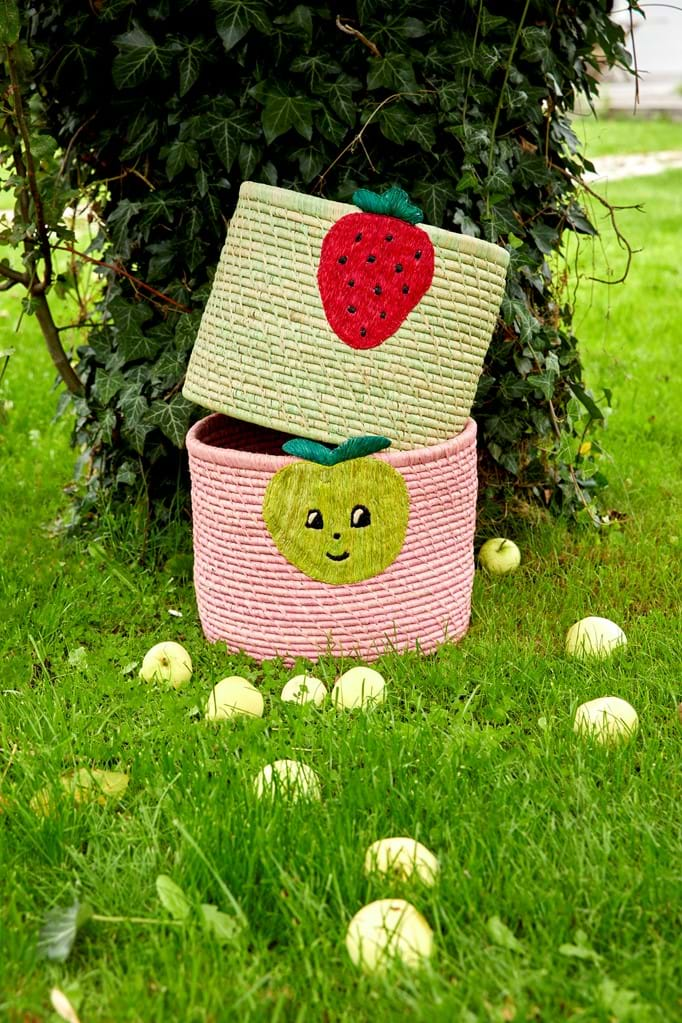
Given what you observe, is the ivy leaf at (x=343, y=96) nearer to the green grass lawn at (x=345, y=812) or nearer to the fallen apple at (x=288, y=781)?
the green grass lawn at (x=345, y=812)

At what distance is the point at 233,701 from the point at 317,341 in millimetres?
773

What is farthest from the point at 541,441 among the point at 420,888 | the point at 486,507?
the point at 420,888

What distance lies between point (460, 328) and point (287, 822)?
115cm

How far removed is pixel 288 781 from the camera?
1.79 metres

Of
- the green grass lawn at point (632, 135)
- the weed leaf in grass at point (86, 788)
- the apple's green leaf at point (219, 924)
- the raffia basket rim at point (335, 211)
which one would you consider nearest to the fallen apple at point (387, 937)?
the apple's green leaf at point (219, 924)

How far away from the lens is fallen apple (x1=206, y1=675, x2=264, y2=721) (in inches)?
84.1

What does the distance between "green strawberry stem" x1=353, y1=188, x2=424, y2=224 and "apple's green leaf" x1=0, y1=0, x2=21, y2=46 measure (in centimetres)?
81

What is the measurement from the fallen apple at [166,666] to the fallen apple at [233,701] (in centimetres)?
17

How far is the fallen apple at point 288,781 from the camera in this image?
178cm

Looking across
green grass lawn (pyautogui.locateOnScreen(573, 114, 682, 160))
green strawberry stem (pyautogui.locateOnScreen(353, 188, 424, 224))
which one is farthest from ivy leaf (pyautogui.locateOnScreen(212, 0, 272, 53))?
green grass lawn (pyautogui.locateOnScreen(573, 114, 682, 160))

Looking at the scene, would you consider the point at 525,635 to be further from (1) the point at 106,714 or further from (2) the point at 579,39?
(2) the point at 579,39

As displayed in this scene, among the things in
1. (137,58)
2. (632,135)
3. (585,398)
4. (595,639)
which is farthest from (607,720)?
(632,135)

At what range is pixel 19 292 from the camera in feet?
20.5

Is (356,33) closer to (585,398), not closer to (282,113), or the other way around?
(282,113)
